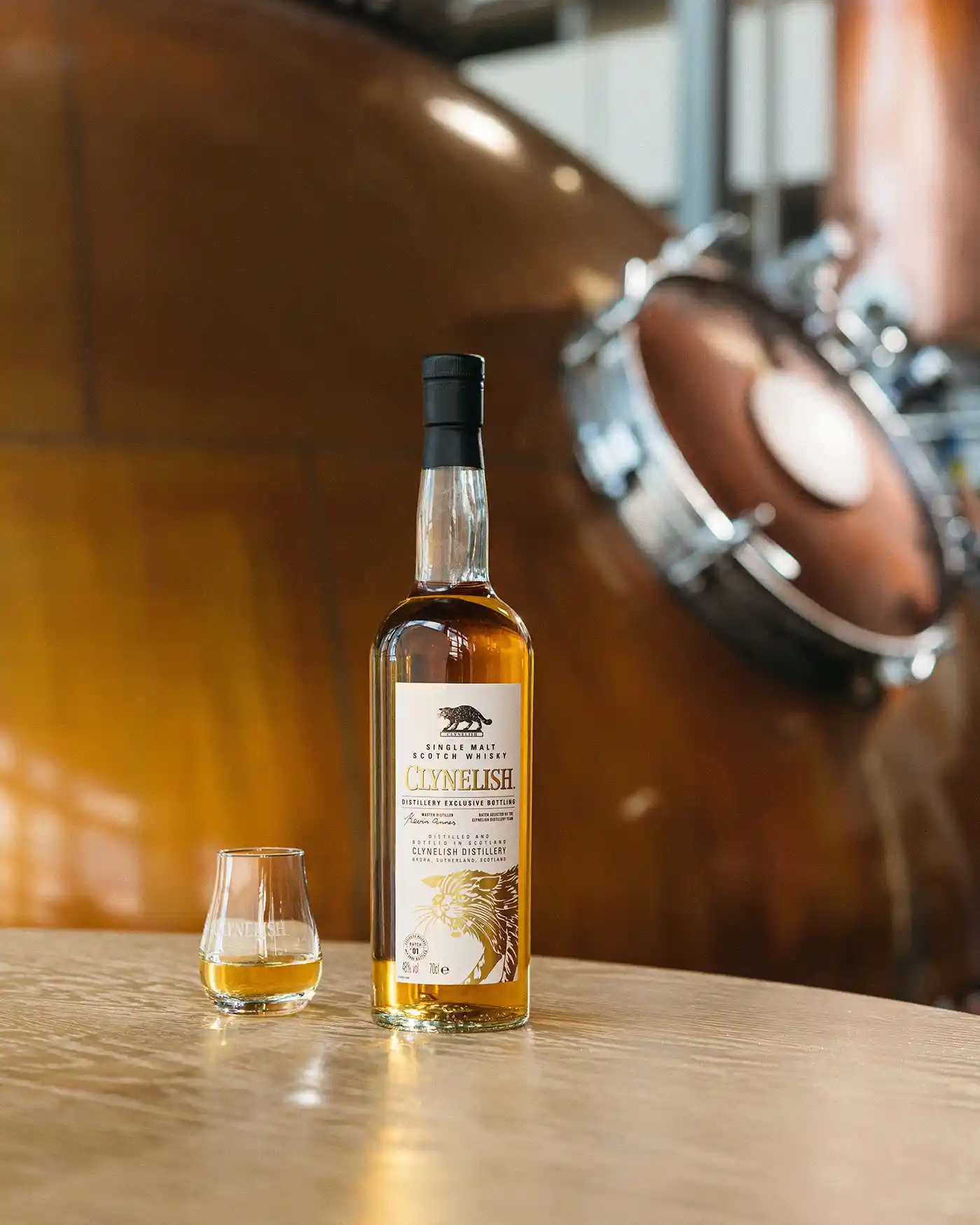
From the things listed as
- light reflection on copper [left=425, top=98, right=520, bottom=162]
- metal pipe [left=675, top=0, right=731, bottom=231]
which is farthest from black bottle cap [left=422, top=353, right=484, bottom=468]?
metal pipe [left=675, top=0, right=731, bottom=231]

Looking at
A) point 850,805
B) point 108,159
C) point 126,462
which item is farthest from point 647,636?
point 108,159

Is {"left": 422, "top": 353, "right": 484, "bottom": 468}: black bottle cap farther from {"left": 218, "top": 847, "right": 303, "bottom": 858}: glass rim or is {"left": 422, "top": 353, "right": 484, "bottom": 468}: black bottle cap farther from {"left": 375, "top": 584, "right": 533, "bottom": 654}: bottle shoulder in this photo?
{"left": 218, "top": 847, "right": 303, "bottom": 858}: glass rim

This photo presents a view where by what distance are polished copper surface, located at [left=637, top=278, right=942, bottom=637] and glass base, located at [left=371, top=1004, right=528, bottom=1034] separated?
1093 millimetres

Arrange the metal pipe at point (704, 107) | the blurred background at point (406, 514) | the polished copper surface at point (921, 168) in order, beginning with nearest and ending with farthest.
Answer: the blurred background at point (406, 514), the metal pipe at point (704, 107), the polished copper surface at point (921, 168)

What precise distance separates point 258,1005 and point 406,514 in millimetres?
929

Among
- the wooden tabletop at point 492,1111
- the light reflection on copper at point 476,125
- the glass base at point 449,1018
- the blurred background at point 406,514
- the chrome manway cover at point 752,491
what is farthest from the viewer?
the light reflection on copper at point 476,125

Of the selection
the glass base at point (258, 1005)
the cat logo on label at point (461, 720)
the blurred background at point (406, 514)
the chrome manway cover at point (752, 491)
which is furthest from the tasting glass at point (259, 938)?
the chrome manway cover at point (752, 491)

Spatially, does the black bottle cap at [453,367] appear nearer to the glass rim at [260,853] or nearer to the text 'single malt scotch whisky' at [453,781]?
the text 'single malt scotch whisky' at [453,781]

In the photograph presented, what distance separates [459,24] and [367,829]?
4.00 feet

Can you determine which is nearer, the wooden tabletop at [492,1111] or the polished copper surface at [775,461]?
the wooden tabletop at [492,1111]

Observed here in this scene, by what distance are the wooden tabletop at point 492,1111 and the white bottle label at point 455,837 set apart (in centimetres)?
5

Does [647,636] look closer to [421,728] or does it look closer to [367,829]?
[367,829]

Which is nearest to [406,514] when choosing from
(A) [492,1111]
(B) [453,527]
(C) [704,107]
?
(B) [453,527]

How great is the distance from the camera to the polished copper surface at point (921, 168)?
13.5 ft
